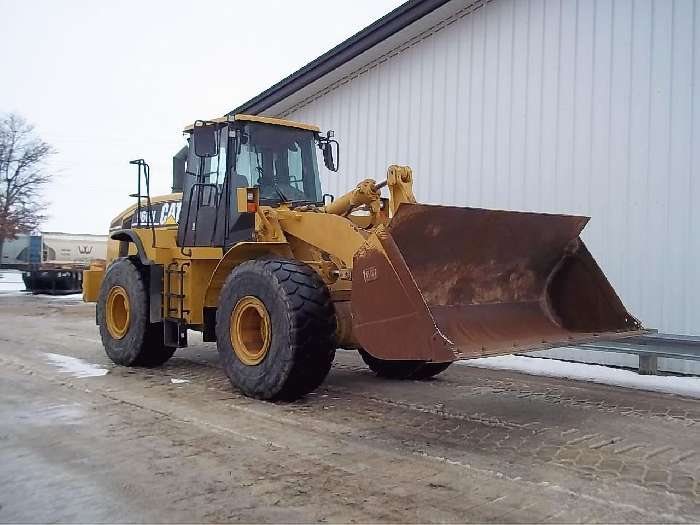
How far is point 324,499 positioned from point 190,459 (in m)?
1.11

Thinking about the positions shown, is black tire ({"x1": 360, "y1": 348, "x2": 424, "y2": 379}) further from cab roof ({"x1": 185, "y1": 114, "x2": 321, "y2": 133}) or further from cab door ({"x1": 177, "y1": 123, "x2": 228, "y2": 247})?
cab roof ({"x1": 185, "y1": 114, "x2": 321, "y2": 133})

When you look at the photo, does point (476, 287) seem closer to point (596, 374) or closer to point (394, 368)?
point (394, 368)

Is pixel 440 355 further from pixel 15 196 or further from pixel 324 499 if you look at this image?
pixel 15 196

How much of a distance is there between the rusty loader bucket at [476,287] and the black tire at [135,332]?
3.49 m

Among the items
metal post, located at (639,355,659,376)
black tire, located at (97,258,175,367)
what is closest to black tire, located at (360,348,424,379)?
black tire, located at (97,258,175,367)

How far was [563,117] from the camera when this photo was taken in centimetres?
929

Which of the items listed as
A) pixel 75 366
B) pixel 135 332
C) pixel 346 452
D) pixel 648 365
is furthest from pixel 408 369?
pixel 75 366

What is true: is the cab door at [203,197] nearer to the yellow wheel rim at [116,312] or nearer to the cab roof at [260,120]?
the cab roof at [260,120]

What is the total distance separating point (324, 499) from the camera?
3.67m

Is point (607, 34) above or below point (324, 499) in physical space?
above

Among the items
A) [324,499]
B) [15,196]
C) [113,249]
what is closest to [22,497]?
[324,499]

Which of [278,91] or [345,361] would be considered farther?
[278,91]

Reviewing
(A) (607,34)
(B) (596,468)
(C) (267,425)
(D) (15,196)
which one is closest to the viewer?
(B) (596,468)

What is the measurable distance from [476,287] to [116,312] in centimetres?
464
